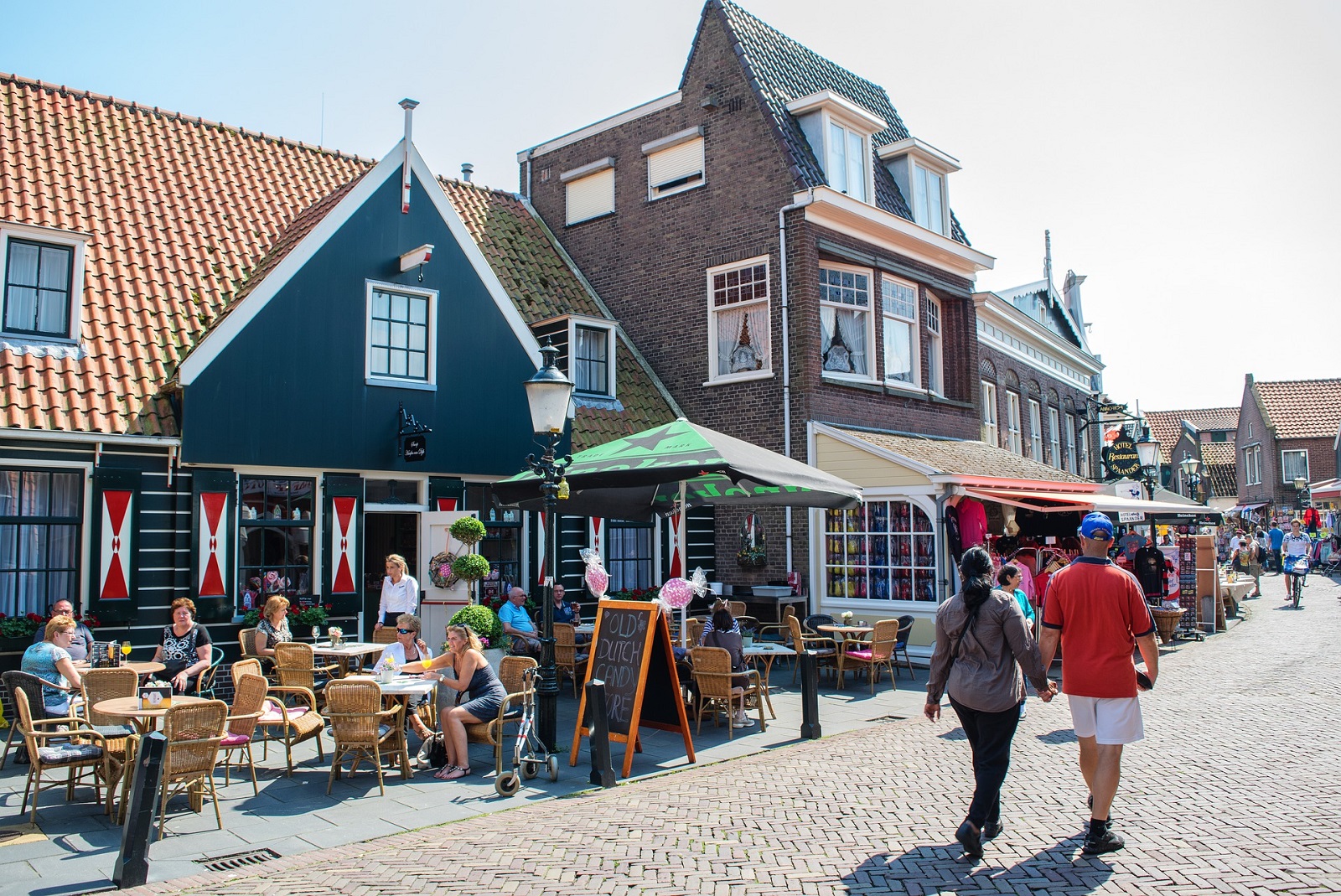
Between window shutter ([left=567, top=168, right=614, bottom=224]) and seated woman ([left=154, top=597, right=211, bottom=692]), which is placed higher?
window shutter ([left=567, top=168, right=614, bottom=224])

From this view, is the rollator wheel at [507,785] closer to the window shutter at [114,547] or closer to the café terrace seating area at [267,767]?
the café terrace seating area at [267,767]

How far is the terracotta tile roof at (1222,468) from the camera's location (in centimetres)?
5575

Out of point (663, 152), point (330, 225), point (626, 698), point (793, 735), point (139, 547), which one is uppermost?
point (663, 152)

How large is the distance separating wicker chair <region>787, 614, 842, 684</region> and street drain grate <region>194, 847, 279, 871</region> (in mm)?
5867

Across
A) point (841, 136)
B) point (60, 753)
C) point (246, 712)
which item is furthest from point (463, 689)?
point (841, 136)

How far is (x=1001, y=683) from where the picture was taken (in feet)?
19.7

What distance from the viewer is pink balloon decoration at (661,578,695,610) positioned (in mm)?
9586

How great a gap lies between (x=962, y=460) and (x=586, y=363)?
653 centimetres

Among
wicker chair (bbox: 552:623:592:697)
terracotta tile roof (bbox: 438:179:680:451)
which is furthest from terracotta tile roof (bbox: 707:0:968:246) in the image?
wicker chair (bbox: 552:623:592:697)

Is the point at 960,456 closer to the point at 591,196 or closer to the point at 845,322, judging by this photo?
the point at 845,322

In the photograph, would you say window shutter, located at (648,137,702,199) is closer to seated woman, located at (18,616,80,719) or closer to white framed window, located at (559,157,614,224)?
white framed window, located at (559,157,614,224)

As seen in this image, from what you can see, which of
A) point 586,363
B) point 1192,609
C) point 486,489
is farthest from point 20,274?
point 1192,609

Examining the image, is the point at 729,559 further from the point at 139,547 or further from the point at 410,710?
the point at 139,547

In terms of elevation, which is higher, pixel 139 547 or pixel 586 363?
pixel 586 363
